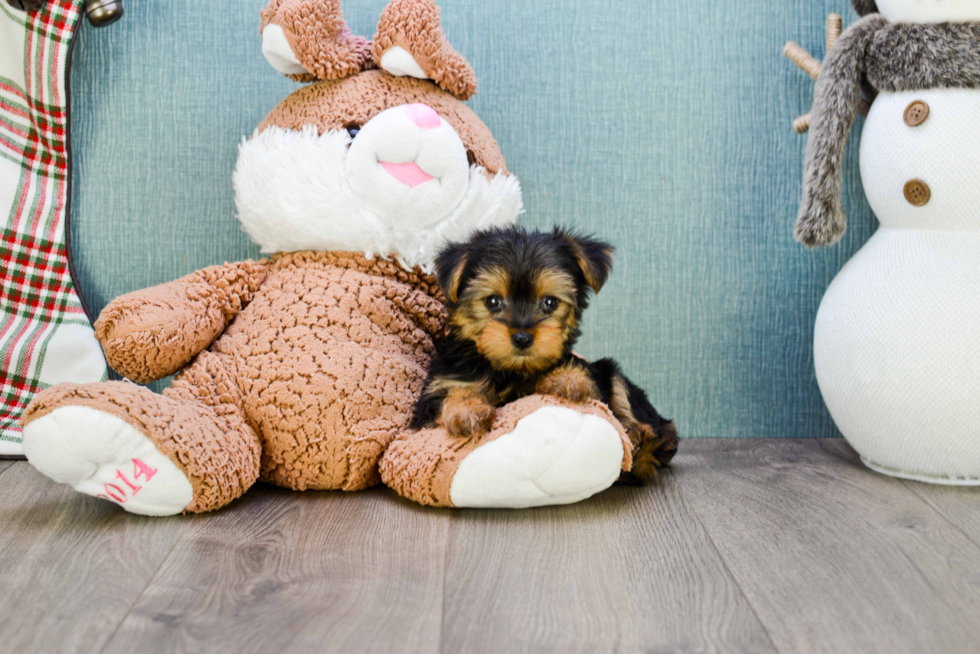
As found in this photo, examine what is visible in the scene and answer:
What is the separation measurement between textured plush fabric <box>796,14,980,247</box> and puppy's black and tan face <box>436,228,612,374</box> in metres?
0.60

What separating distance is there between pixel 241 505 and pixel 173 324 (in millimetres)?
432

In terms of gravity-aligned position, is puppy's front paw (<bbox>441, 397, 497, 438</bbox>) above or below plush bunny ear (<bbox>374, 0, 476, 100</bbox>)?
below

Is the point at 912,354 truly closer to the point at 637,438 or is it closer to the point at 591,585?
the point at 637,438

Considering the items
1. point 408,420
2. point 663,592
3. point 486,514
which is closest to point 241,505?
point 408,420

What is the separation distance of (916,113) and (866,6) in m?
0.50

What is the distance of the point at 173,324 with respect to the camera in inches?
72.7

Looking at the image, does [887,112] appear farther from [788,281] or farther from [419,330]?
[419,330]

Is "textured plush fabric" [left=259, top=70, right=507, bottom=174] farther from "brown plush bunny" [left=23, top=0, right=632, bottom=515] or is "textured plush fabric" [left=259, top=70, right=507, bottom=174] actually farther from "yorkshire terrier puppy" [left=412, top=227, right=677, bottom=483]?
"yorkshire terrier puppy" [left=412, top=227, right=677, bottom=483]

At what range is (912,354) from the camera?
1918 mm

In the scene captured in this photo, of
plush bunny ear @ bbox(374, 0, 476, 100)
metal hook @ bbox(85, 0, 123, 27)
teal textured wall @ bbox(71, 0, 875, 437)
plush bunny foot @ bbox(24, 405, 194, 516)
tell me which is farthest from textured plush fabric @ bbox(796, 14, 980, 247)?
metal hook @ bbox(85, 0, 123, 27)

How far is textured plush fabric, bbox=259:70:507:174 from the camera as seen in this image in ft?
6.61

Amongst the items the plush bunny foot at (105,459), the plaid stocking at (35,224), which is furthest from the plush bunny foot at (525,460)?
the plaid stocking at (35,224)

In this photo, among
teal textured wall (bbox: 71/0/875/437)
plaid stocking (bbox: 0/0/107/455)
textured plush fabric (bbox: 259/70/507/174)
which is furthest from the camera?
teal textured wall (bbox: 71/0/875/437)

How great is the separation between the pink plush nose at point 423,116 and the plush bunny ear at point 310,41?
235 mm
